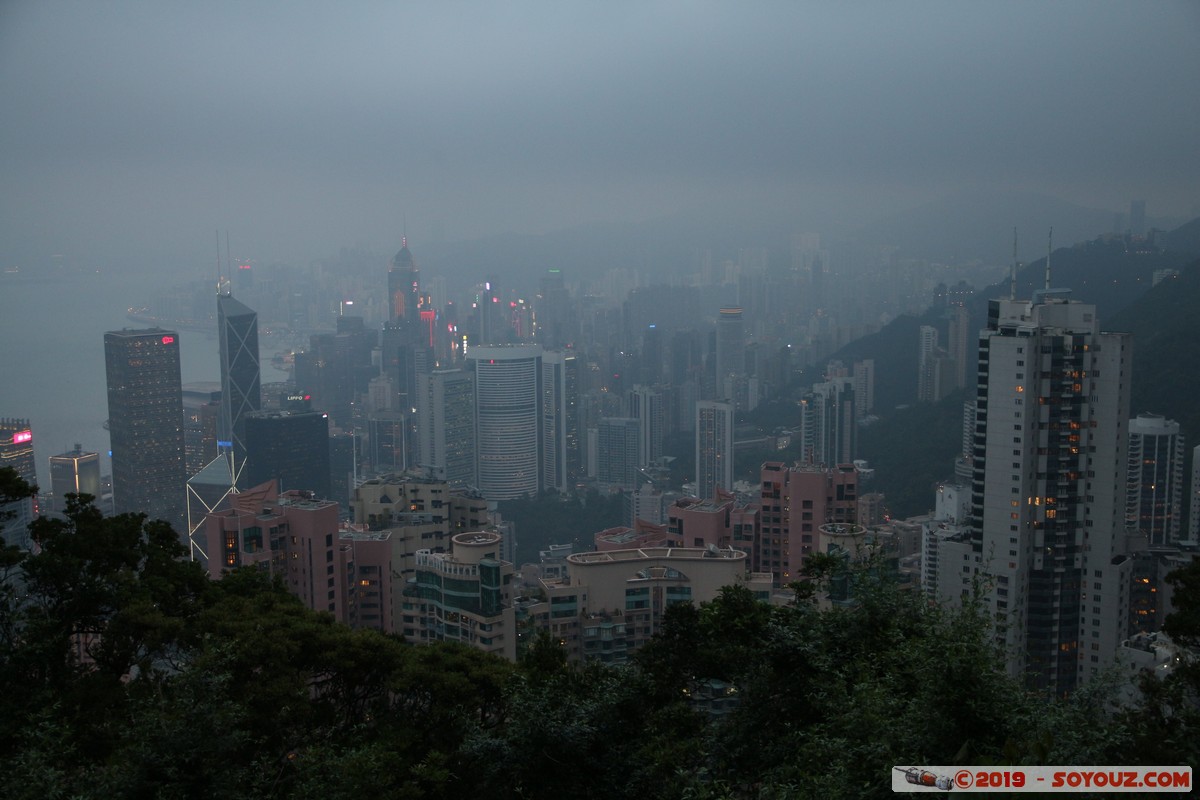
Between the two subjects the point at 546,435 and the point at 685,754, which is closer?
the point at 685,754

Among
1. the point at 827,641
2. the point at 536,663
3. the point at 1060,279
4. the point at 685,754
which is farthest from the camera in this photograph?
the point at 1060,279

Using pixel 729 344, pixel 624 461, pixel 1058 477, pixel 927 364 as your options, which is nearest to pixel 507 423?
pixel 624 461

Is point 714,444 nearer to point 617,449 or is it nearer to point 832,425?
point 832,425

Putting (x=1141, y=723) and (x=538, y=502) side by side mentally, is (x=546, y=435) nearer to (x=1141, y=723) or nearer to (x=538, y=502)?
(x=538, y=502)

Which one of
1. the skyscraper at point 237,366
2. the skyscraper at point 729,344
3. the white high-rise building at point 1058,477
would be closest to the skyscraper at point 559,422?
the skyscraper at point 729,344

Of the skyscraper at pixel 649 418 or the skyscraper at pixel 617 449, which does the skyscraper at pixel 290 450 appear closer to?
the skyscraper at pixel 617 449

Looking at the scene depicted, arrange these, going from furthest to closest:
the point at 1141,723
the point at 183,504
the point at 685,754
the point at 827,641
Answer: the point at 183,504, the point at 827,641, the point at 685,754, the point at 1141,723

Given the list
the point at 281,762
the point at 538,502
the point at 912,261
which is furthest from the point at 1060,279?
the point at 281,762
